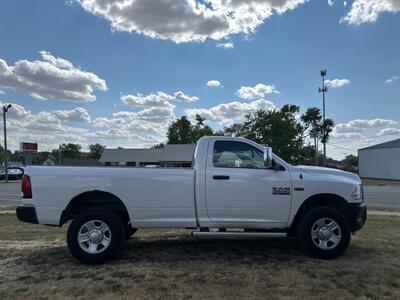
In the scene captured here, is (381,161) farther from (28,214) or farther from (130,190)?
(28,214)

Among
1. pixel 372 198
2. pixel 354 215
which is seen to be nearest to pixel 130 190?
pixel 354 215

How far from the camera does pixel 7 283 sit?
201 inches

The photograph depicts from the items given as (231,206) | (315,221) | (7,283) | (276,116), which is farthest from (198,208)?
(276,116)

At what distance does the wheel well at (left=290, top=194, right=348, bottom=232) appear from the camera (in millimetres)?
6312

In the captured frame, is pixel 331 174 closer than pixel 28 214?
No

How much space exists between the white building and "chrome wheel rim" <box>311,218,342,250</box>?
5909cm

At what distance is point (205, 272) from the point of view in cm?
535

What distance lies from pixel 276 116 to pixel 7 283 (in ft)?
178

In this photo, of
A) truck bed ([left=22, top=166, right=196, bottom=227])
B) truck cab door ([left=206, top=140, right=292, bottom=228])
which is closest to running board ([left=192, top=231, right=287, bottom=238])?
truck cab door ([left=206, top=140, right=292, bottom=228])

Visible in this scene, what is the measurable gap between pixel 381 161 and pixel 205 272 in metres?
64.4

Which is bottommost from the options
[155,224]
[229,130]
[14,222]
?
[14,222]

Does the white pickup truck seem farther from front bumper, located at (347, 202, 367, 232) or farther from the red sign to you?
the red sign

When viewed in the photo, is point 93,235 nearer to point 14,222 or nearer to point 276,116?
point 14,222

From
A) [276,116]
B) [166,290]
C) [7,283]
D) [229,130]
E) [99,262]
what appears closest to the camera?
[166,290]
